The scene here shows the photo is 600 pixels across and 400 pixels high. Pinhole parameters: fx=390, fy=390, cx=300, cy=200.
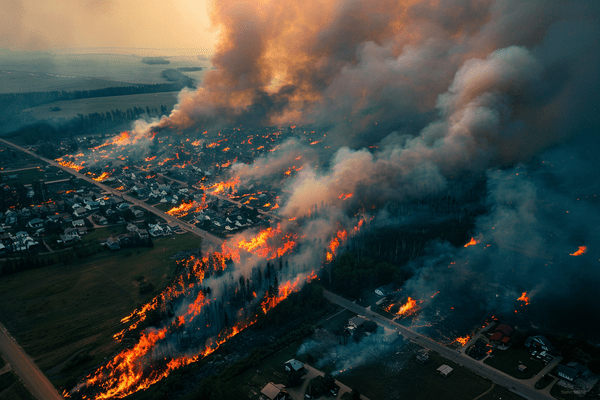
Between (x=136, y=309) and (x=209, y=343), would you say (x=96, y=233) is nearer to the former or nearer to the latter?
(x=136, y=309)

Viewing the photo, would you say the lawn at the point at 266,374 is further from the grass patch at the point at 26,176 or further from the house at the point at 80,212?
the grass patch at the point at 26,176

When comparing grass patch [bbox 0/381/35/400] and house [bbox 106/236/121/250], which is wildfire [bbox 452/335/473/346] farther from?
house [bbox 106/236/121/250]

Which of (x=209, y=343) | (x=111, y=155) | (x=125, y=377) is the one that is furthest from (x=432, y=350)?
(x=111, y=155)

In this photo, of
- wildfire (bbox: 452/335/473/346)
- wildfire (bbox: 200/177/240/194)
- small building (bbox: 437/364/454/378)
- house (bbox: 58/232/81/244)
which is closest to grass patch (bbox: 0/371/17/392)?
house (bbox: 58/232/81/244)

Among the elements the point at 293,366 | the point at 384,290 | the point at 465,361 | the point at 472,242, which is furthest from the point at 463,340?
the point at 472,242

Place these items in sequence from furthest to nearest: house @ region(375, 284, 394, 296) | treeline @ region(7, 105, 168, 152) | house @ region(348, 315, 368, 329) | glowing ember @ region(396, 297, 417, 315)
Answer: treeline @ region(7, 105, 168, 152)
house @ region(375, 284, 394, 296)
glowing ember @ region(396, 297, 417, 315)
house @ region(348, 315, 368, 329)

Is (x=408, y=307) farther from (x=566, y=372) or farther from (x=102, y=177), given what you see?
(x=102, y=177)
